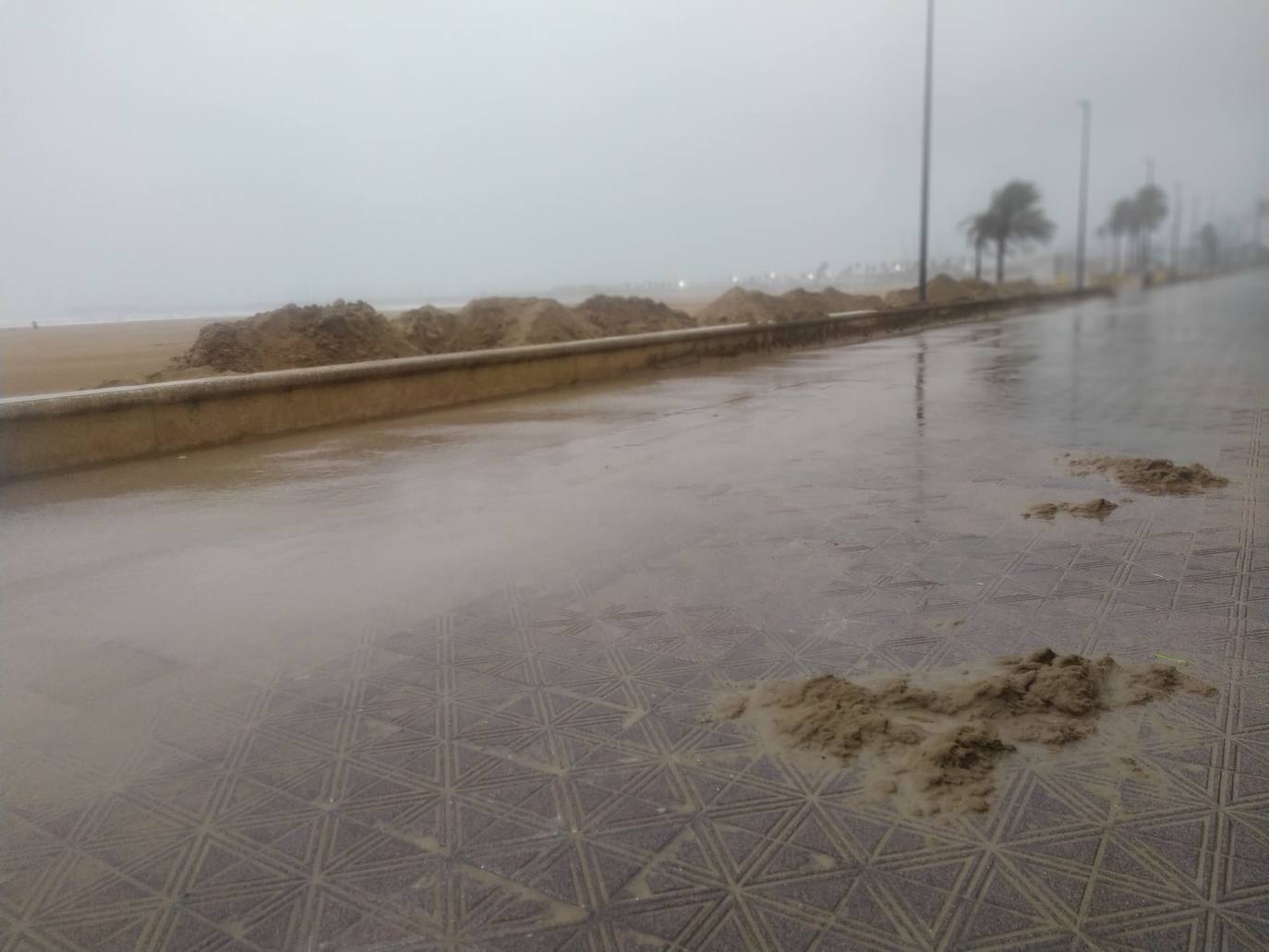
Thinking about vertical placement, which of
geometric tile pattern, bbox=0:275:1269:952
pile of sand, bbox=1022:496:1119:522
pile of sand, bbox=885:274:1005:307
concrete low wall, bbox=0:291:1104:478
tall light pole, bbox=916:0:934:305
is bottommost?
geometric tile pattern, bbox=0:275:1269:952

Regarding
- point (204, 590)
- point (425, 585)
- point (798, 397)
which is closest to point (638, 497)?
point (425, 585)

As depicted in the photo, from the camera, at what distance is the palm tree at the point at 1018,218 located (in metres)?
63.4

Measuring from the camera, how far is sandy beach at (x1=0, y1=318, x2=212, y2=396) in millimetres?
14578

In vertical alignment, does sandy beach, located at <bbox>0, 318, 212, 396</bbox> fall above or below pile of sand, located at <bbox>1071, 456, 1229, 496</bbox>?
above

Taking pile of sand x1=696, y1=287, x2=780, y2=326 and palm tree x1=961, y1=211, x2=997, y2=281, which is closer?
pile of sand x1=696, y1=287, x2=780, y2=326

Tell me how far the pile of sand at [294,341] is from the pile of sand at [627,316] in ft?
24.5

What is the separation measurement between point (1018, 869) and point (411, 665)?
245 centimetres

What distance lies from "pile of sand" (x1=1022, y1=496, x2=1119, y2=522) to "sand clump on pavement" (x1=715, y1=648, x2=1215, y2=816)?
2.50 m

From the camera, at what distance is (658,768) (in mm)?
3096

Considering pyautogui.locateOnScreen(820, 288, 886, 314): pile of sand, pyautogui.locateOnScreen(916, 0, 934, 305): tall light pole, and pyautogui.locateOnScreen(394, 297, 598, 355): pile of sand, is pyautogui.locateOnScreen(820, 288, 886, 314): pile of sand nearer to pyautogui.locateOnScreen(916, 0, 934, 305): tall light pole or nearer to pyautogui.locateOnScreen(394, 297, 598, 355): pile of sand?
pyautogui.locateOnScreen(916, 0, 934, 305): tall light pole

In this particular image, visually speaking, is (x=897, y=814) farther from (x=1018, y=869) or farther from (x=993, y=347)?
(x=993, y=347)

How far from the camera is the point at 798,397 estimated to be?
42.5 feet

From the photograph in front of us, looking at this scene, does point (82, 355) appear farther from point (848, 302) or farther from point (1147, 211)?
point (1147, 211)

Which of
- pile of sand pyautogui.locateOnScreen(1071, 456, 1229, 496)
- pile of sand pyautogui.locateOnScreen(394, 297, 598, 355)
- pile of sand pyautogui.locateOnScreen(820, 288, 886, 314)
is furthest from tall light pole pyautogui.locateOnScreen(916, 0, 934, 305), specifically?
pile of sand pyautogui.locateOnScreen(1071, 456, 1229, 496)
